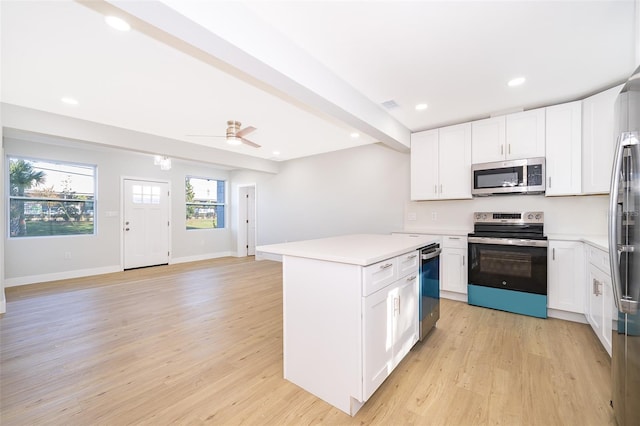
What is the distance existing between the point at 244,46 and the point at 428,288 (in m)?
2.49

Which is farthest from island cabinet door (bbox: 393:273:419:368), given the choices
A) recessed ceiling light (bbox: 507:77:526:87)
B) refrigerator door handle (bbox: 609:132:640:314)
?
recessed ceiling light (bbox: 507:77:526:87)

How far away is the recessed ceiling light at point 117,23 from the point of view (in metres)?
1.72

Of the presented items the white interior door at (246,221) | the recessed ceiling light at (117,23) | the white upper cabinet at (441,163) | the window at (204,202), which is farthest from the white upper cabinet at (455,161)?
the window at (204,202)

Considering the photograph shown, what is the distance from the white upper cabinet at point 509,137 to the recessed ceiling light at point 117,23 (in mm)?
3885

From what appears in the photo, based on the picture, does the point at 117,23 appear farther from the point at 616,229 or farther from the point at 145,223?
the point at 145,223

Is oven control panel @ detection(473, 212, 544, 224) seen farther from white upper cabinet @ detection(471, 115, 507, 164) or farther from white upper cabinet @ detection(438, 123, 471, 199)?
white upper cabinet @ detection(471, 115, 507, 164)

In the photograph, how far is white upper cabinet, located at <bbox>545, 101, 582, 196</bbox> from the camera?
2965 millimetres

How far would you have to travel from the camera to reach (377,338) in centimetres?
172

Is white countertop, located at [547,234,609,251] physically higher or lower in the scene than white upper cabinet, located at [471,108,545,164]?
lower

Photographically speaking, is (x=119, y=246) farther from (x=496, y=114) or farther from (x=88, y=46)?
(x=496, y=114)

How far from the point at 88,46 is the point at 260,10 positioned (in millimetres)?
1513

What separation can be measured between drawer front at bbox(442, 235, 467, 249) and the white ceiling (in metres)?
1.62

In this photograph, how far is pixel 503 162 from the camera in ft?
11.0

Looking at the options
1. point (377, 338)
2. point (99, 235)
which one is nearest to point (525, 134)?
point (377, 338)
